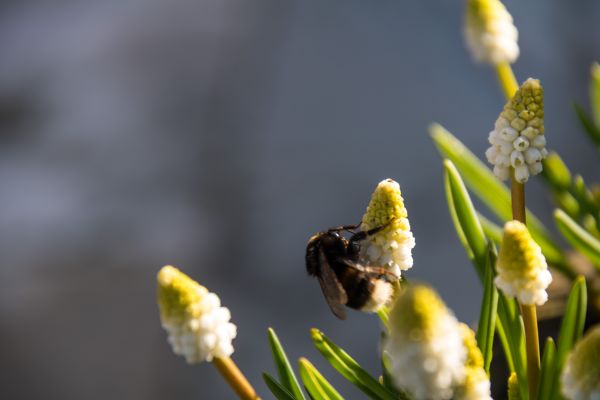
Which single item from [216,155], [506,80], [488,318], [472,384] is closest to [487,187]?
[506,80]

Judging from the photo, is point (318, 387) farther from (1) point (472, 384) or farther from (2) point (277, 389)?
(1) point (472, 384)

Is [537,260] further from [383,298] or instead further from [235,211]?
[235,211]

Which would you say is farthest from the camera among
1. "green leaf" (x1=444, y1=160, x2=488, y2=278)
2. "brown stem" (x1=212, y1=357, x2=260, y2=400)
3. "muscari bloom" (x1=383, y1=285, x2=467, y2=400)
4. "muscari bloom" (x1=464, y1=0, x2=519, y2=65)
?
"muscari bloom" (x1=464, y1=0, x2=519, y2=65)

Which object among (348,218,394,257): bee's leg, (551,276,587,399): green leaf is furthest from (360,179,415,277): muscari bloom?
(551,276,587,399): green leaf

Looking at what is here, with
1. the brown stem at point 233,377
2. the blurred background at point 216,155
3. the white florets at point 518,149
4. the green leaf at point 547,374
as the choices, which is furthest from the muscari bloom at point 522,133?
the blurred background at point 216,155

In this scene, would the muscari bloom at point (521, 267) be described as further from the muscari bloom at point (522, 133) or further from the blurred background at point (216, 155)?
the blurred background at point (216, 155)

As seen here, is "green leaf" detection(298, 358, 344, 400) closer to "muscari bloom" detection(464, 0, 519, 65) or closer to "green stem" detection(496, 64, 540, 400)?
"green stem" detection(496, 64, 540, 400)

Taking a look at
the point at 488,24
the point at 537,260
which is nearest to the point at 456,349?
the point at 537,260
